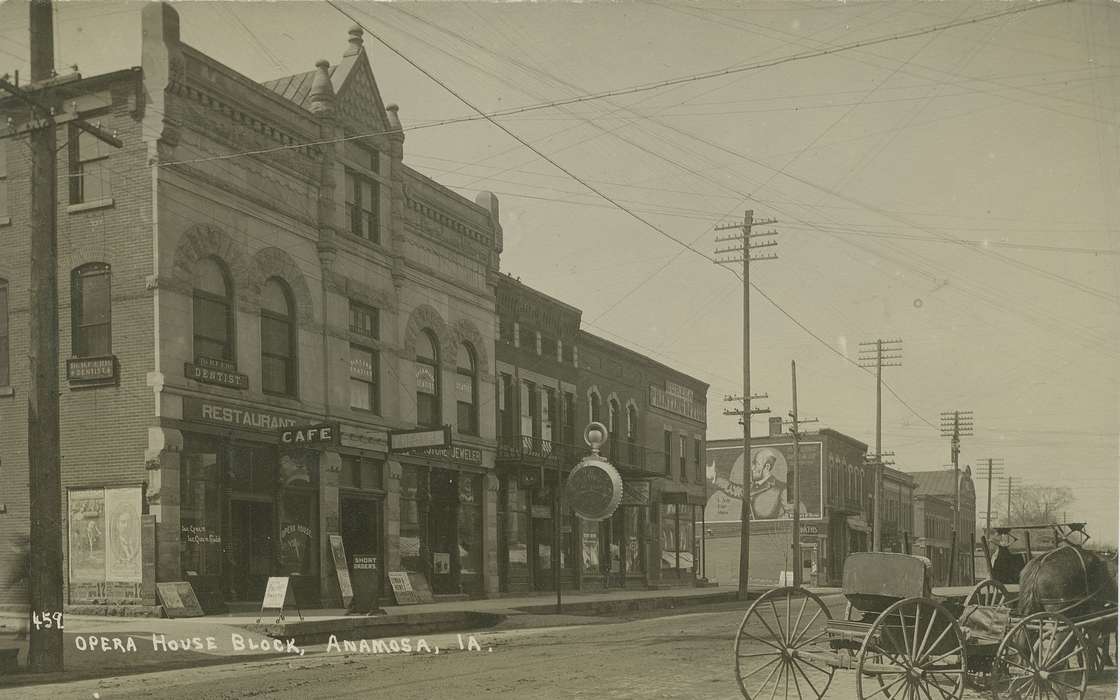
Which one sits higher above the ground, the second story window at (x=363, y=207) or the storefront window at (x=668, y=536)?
the second story window at (x=363, y=207)

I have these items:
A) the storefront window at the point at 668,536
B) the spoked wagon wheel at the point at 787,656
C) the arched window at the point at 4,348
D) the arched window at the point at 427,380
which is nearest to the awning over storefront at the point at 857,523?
the storefront window at the point at 668,536

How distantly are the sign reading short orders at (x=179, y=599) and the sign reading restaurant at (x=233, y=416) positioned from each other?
2886 mm

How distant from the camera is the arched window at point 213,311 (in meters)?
20.6

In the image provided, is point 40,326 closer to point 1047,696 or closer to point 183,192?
point 183,192

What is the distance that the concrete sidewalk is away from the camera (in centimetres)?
1444

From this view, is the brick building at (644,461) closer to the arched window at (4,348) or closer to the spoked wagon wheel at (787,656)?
the arched window at (4,348)

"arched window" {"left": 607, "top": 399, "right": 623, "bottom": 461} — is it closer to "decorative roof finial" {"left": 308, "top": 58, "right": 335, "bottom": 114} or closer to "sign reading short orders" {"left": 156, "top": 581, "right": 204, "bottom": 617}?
"decorative roof finial" {"left": 308, "top": 58, "right": 335, "bottom": 114}

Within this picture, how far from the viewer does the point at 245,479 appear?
21328mm

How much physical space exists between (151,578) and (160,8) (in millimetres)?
9817

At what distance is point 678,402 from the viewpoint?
45219 millimetres

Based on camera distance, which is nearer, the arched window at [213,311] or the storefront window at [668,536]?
the arched window at [213,311]

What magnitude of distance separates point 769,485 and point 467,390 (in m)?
34.5

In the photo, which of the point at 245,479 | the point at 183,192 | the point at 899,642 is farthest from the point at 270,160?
the point at 899,642

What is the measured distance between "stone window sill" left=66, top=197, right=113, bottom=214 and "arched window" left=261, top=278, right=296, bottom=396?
142 inches
